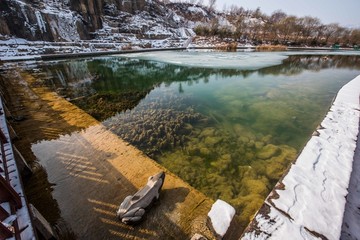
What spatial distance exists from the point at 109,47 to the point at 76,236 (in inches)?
1180

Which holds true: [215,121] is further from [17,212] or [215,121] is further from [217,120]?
[17,212]

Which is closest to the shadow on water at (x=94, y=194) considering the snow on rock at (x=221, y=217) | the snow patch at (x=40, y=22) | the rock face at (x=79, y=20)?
the snow on rock at (x=221, y=217)

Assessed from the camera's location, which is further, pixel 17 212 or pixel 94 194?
pixel 94 194

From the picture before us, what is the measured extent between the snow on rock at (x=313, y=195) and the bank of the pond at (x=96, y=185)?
32.1 inches

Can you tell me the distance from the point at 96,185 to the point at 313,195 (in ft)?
11.2

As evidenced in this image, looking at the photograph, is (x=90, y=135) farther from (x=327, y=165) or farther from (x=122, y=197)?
(x=327, y=165)

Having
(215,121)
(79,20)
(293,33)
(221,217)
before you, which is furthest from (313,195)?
(293,33)

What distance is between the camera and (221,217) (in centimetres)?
204

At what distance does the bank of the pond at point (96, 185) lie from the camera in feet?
7.36

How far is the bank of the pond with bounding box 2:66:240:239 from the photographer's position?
2.24m

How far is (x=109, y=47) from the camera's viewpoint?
2712 cm

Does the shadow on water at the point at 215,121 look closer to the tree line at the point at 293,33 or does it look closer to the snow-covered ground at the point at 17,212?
the snow-covered ground at the point at 17,212

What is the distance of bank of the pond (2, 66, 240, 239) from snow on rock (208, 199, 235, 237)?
26 centimetres

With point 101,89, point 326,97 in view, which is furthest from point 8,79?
point 326,97
